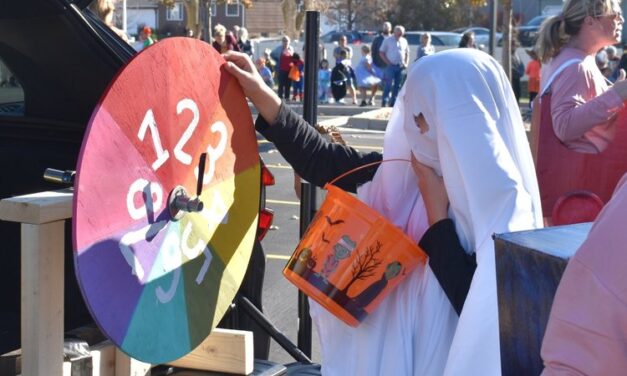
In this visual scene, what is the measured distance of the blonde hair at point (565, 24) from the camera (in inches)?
155

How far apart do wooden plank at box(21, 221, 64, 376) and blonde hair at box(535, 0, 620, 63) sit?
105 inches

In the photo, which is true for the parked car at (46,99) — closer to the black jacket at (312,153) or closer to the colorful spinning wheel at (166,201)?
the black jacket at (312,153)

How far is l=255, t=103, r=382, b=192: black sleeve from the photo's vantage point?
8.78 ft

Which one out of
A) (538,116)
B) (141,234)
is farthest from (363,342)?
(538,116)

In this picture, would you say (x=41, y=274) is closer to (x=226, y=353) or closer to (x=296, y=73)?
(x=226, y=353)

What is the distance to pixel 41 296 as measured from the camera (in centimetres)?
201

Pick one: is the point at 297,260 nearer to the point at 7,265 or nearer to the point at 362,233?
the point at 362,233

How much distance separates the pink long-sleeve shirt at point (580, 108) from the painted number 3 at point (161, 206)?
1.95m

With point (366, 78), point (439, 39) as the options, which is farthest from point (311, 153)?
point (439, 39)

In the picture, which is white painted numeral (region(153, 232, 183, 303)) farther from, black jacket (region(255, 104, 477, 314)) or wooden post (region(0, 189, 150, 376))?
black jacket (region(255, 104, 477, 314))

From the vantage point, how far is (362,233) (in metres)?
2.27

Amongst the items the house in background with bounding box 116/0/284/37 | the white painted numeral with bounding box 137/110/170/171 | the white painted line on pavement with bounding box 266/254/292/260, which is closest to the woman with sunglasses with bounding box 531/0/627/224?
the white painted numeral with bounding box 137/110/170/171

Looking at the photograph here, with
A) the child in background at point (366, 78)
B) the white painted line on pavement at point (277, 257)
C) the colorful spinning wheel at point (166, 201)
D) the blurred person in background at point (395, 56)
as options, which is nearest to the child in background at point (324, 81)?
the child in background at point (366, 78)

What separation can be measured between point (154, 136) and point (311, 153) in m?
0.71
